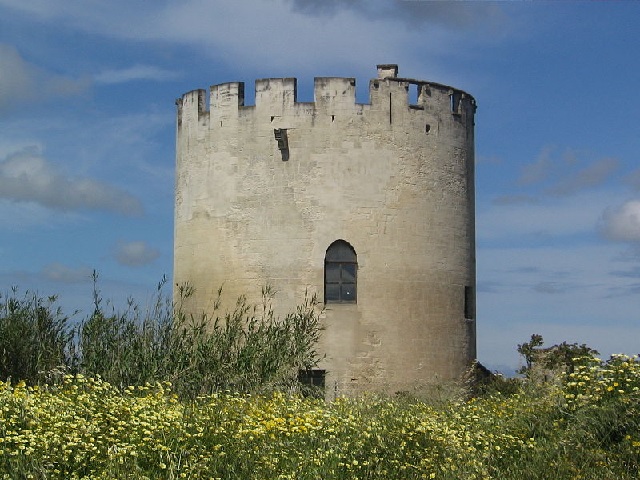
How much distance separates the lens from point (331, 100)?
61.7 ft

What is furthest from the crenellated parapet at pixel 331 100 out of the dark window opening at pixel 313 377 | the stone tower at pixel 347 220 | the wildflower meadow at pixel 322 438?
the wildflower meadow at pixel 322 438

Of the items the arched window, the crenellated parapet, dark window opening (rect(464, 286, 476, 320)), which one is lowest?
dark window opening (rect(464, 286, 476, 320))

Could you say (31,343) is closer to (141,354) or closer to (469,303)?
(141,354)

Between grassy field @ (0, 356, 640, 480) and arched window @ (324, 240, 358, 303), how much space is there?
247 inches

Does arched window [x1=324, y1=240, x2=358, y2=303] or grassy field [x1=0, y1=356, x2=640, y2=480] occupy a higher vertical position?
arched window [x1=324, y1=240, x2=358, y2=303]

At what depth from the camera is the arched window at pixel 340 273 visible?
18.5 meters

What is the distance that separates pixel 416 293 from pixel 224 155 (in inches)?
182

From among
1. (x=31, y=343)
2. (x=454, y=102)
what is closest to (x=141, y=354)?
(x=31, y=343)

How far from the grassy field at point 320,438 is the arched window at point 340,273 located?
627 centimetres

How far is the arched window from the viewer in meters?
18.5

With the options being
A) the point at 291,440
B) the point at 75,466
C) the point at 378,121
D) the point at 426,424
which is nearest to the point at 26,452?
the point at 75,466

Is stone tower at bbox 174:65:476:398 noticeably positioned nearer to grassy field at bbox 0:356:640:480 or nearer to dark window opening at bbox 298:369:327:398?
dark window opening at bbox 298:369:327:398

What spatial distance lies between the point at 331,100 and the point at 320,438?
9444 mm

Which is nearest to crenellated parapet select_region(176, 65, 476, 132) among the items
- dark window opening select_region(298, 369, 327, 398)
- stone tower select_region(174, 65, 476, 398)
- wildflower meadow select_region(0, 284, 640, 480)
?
stone tower select_region(174, 65, 476, 398)
